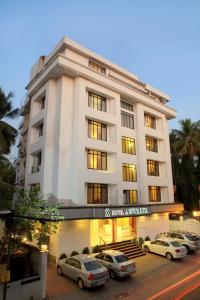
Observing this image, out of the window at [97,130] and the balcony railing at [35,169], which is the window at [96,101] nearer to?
the window at [97,130]

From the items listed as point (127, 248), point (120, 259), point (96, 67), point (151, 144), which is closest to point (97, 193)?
point (127, 248)

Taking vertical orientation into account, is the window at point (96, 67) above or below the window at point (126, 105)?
above

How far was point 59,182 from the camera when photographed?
21.0 meters

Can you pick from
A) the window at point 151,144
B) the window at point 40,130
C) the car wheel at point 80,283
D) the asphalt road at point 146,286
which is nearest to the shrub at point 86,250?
the asphalt road at point 146,286

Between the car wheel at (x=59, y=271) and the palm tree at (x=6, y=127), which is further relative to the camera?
the palm tree at (x=6, y=127)

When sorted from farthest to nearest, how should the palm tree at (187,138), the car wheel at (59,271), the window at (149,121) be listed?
the palm tree at (187,138), the window at (149,121), the car wheel at (59,271)

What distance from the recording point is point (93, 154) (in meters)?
24.1

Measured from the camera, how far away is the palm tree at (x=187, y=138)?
40.5 metres

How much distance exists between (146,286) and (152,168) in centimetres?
1732

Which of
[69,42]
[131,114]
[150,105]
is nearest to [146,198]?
[131,114]

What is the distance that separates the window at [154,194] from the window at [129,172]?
3610mm

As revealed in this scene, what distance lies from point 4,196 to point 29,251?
273 inches

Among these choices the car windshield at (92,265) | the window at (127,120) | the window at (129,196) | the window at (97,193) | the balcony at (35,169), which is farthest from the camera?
the window at (127,120)

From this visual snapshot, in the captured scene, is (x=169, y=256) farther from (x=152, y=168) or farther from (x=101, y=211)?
(x=152, y=168)
